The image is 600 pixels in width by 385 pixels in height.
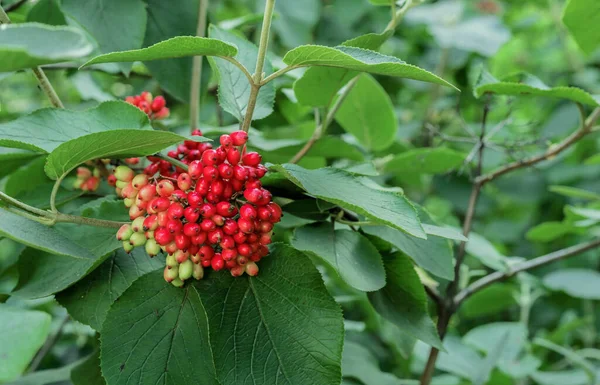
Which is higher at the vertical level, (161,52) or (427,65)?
(161,52)

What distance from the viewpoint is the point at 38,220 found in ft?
2.26

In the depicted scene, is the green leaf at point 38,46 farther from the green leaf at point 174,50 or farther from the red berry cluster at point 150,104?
the red berry cluster at point 150,104

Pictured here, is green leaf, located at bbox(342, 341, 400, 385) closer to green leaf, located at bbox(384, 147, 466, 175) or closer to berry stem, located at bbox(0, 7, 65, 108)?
green leaf, located at bbox(384, 147, 466, 175)

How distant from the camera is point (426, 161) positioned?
1121 mm

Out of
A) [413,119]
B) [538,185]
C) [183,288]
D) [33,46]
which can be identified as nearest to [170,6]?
[183,288]

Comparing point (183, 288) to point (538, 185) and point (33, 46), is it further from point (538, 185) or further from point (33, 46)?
point (538, 185)

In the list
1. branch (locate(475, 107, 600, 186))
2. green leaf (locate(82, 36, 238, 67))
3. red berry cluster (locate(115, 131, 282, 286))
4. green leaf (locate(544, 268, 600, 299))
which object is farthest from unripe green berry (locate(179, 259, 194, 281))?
green leaf (locate(544, 268, 600, 299))

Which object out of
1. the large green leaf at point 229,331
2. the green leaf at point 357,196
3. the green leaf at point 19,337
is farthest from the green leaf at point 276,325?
Result: the green leaf at point 19,337

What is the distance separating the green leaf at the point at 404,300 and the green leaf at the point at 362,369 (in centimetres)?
28

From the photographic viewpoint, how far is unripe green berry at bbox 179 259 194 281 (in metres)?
0.70

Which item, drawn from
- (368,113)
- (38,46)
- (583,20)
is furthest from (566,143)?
(38,46)

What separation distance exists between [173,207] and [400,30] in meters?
2.11

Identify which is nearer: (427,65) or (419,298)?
(419,298)

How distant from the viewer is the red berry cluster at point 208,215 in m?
0.67
